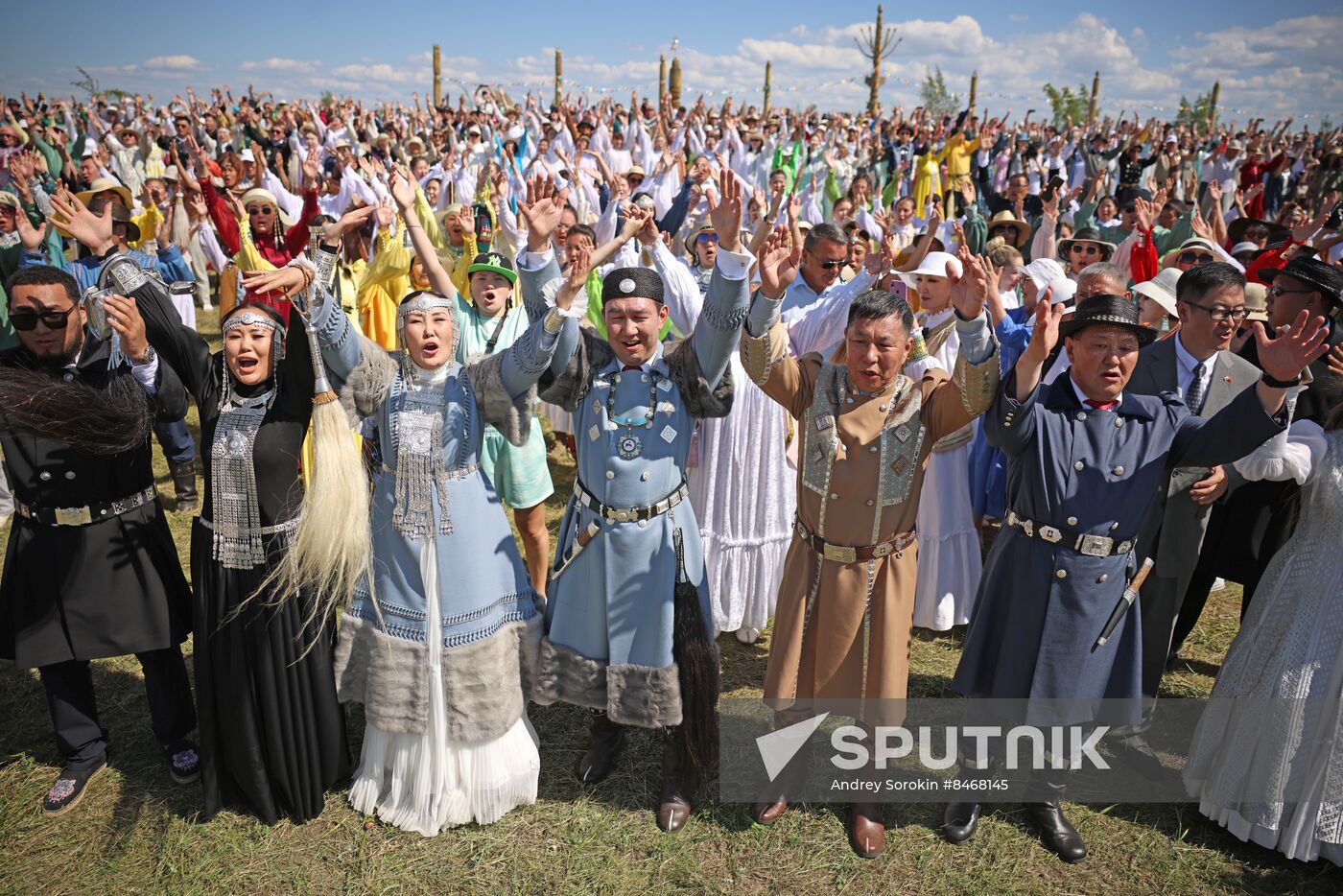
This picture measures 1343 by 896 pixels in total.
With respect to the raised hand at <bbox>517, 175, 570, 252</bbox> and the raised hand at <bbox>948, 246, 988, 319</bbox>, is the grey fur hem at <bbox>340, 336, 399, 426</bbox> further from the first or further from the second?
the raised hand at <bbox>948, 246, 988, 319</bbox>

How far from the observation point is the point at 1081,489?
10.7 ft

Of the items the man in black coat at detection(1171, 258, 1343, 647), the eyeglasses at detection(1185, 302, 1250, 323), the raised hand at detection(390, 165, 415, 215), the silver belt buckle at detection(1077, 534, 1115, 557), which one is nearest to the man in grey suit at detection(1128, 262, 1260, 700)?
the eyeglasses at detection(1185, 302, 1250, 323)

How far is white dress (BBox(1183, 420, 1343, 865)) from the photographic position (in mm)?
3195

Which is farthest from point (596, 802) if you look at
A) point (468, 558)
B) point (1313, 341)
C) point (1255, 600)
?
point (1313, 341)

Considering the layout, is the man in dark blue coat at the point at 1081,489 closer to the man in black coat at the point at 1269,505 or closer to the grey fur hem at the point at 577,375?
the man in black coat at the point at 1269,505

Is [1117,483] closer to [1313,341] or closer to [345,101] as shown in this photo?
[1313,341]

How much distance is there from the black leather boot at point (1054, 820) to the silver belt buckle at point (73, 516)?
13.9ft

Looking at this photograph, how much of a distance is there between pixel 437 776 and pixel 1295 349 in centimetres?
365

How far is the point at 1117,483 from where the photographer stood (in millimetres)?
3223

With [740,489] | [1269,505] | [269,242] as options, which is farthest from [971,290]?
[269,242]

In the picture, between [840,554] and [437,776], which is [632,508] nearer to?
[840,554]

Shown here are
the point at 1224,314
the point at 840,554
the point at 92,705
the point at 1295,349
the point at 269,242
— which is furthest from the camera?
the point at 269,242

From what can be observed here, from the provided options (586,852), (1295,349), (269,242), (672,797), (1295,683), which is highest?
(269,242)

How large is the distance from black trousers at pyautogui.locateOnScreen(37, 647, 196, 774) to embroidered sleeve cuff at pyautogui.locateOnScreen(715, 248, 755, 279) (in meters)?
3.04
